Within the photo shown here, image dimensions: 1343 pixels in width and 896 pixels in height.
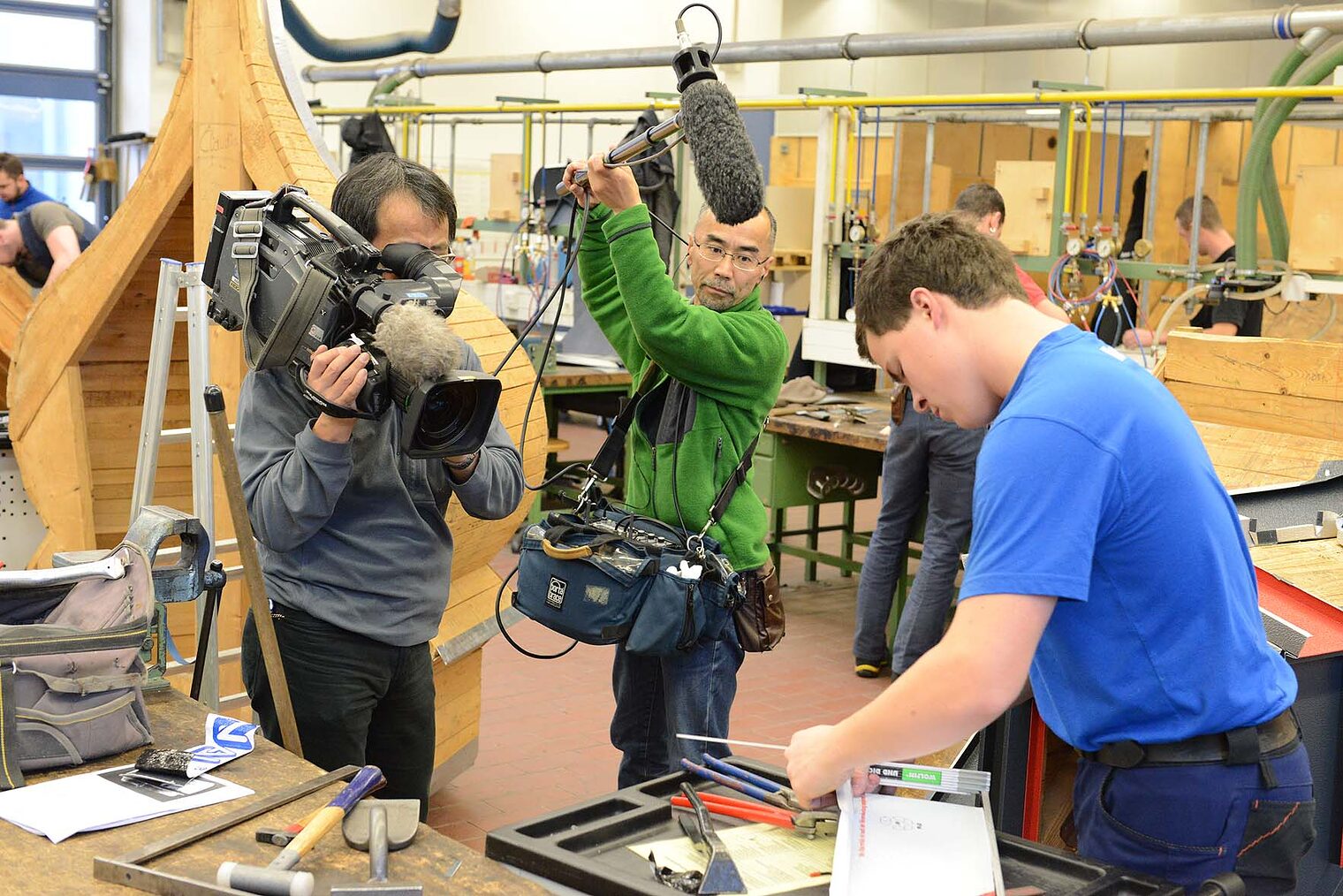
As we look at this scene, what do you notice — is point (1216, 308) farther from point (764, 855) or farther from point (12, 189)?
point (12, 189)

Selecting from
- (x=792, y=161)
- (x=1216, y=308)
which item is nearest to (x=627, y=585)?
(x=1216, y=308)

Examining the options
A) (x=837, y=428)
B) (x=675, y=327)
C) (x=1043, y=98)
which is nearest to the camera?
(x=675, y=327)

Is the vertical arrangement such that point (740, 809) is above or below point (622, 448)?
below

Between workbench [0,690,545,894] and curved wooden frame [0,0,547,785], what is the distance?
1.38 meters

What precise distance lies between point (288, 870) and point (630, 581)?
1.15m

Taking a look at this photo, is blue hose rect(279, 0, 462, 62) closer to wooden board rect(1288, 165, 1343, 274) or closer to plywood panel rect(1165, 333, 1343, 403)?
wooden board rect(1288, 165, 1343, 274)

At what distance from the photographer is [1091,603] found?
1.55m

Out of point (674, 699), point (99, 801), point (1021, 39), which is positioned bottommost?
point (674, 699)

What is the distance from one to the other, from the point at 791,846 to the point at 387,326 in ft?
2.85

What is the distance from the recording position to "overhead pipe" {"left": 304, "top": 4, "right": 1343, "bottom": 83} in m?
5.51

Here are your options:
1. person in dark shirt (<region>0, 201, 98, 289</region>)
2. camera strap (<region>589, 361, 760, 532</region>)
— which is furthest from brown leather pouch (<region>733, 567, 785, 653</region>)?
person in dark shirt (<region>0, 201, 98, 289</region>)

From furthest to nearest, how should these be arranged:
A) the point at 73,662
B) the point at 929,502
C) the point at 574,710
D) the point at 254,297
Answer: the point at 929,502 < the point at 574,710 < the point at 254,297 < the point at 73,662

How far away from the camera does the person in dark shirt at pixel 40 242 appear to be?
6.09 meters

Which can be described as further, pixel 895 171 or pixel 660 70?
pixel 660 70
